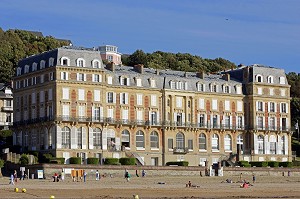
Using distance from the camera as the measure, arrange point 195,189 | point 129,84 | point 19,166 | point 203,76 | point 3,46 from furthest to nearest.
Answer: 1. point 3,46
2. point 203,76
3. point 129,84
4. point 19,166
5. point 195,189

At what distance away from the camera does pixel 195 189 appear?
270ft

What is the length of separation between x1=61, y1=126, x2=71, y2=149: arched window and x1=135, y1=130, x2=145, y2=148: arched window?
11.0 m

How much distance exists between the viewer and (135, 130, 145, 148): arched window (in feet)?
389

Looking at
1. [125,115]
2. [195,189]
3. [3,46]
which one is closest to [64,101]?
[125,115]

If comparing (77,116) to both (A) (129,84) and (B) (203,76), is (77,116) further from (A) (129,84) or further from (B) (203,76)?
(B) (203,76)

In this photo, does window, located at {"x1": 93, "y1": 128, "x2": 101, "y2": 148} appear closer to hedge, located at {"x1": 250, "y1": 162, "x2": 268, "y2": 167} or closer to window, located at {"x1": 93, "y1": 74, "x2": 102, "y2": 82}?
window, located at {"x1": 93, "y1": 74, "x2": 102, "y2": 82}

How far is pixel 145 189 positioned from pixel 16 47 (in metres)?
88.2

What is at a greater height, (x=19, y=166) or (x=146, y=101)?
(x=146, y=101)

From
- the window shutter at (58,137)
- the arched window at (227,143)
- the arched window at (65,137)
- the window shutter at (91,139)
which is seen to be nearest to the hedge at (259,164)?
the arched window at (227,143)

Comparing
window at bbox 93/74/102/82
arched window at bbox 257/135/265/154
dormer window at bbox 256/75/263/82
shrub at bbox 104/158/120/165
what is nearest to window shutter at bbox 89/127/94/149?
shrub at bbox 104/158/120/165

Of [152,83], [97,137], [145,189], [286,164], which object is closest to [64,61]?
[97,137]

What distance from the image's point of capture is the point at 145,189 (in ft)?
266

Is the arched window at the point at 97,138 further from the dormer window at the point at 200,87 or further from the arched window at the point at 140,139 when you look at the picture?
the dormer window at the point at 200,87

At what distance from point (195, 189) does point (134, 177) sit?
2015 centimetres
